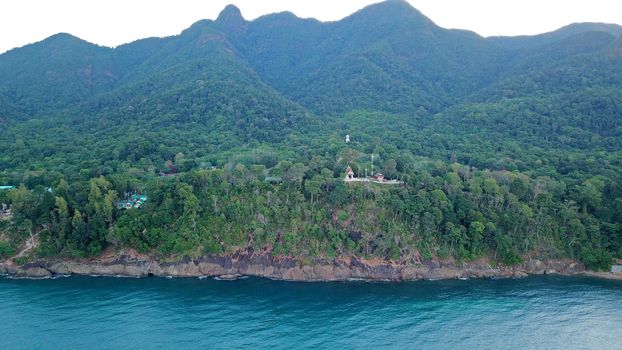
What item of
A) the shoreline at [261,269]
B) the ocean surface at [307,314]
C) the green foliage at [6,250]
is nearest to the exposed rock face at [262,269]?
the shoreline at [261,269]

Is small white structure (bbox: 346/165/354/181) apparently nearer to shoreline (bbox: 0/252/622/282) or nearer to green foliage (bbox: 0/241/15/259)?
shoreline (bbox: 0/252/622/282)

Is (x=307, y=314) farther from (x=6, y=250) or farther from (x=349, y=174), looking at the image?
(x=6, y=250)

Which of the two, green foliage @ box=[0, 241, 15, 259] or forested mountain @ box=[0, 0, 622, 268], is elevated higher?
forested mountain @ box=[0, 0, 622, 268]

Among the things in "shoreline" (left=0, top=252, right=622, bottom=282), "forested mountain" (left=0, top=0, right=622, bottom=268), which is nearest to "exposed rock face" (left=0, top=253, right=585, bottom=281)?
"shoreline" (left=0, top=252, right=622, bottom=282)

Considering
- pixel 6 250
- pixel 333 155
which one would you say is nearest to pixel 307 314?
pixel 6 250

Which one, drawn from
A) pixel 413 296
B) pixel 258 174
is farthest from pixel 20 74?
pixel 413 296

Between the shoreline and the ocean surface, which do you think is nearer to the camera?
the ocean surface

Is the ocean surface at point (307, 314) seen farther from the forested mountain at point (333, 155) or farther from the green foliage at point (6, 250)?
the forested mountain at point (333, 155)
